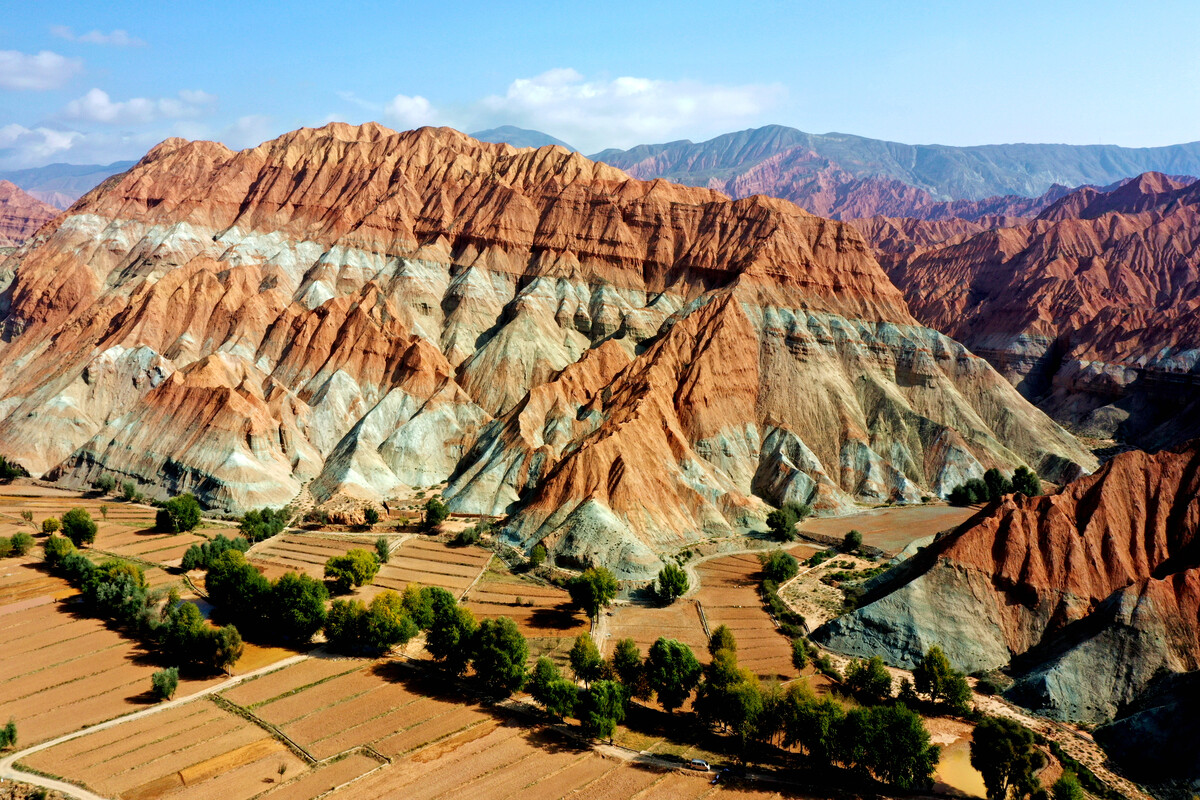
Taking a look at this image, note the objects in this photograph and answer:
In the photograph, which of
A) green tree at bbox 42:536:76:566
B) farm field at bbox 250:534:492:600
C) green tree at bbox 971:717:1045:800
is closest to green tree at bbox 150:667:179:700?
farm field at bbox 250:534:492:600

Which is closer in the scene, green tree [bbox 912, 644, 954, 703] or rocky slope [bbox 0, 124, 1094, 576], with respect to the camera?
green tree [bbox 912, 644, 954, 703]

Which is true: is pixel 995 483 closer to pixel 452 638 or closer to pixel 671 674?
pixel 671 674

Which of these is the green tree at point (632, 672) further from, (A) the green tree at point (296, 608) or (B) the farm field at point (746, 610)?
(A) the green tree at point (296, 608)

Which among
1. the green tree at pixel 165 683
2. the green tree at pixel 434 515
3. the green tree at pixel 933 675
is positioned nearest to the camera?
the green tree at pixel 165 683

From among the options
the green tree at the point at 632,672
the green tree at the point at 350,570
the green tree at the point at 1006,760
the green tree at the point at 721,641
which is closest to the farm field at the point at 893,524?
the green tree at the point at 721,641

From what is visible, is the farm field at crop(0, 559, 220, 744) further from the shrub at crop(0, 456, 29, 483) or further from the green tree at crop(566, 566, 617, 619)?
the shrub at crop(0, 456, 29, 483)
